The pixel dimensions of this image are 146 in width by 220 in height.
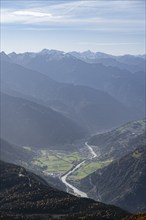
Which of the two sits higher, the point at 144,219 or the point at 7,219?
the point at 144,219

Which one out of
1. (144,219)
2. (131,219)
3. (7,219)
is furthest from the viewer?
(7,219)

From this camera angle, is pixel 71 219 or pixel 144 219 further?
pixel 71 219

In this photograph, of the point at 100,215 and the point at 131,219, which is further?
the point at 100,215

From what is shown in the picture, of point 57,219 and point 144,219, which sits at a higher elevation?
point 144,219

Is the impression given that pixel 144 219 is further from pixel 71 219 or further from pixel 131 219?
pixel 71 219

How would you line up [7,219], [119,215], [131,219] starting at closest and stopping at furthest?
[131,219] < [119,215] < [7,219]

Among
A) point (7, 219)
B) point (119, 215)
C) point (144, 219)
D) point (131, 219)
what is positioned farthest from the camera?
point (7, 219)

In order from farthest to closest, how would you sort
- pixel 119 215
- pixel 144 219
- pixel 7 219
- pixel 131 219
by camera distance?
1. pixel 7 219
2. pixel 119 215
3. pixel 131 219
4. pixel 144 219

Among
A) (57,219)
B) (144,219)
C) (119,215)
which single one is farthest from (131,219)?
(57,219)
